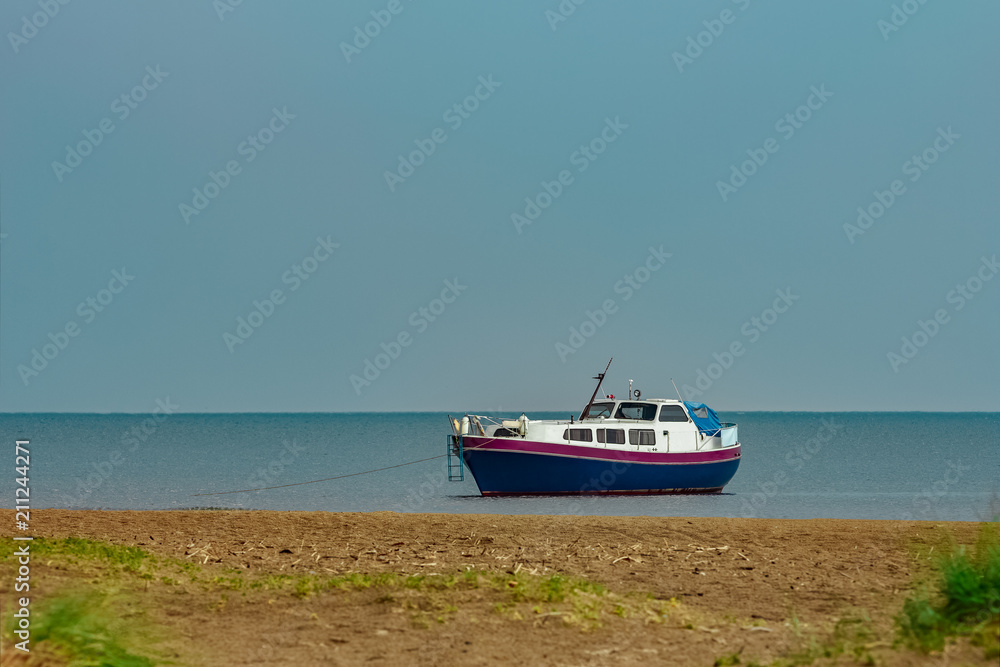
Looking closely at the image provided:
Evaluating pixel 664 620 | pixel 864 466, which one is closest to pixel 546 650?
pixel 664 620

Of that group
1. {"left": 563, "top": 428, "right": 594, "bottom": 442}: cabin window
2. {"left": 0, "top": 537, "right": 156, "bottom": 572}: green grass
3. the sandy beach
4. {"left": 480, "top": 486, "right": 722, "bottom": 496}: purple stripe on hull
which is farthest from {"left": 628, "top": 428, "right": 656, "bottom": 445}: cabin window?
{"left": 0, "top": 537, "right": 156, "bottom": 572}: green grass

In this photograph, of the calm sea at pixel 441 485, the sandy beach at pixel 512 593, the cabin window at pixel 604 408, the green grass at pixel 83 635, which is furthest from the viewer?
the cabin window at pixel 604 408

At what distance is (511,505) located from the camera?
98.9 feet

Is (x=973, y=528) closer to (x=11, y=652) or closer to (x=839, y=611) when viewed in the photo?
(x=839, y=611)

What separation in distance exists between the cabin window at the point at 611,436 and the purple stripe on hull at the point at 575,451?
0.30 metres

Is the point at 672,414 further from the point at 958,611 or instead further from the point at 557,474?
the point at 958,611

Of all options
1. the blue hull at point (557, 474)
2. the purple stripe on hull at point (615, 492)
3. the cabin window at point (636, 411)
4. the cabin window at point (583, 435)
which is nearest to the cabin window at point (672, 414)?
the cabin window at point (636, 411)

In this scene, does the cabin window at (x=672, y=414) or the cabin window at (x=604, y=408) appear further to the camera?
the cabin window at (x=604, y=408)

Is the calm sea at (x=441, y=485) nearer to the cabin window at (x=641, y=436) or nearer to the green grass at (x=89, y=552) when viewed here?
the cabin window at (x=641, y=436)

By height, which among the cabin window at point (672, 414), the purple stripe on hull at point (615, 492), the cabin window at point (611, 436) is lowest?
the purple stripe on hull at point (615, 492)

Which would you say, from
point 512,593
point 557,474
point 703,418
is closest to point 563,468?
point 557,474

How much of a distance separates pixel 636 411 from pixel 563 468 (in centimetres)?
395

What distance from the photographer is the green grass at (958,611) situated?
680 cm

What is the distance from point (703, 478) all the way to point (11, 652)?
3096cm
